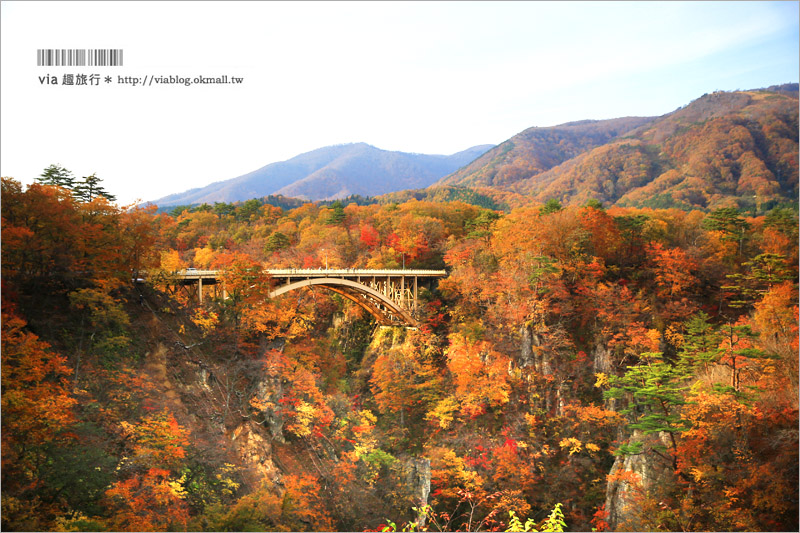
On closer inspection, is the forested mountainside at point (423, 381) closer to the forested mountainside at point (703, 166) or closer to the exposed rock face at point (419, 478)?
the exposed rock face at point (419, 478)

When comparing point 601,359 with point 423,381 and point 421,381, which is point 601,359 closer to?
point 423,381

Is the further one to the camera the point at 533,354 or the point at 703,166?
the point at 703,166

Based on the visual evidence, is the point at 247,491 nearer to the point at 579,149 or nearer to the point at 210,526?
the point at 210,526

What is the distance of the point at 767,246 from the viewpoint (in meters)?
20.6

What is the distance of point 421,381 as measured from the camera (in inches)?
979

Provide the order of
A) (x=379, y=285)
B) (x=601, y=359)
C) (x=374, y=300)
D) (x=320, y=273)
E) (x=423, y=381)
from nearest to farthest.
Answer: (x=601, y=359) → (x=320, y=273) → (x=423, y=381) → (x=374, y=300) → (x=379, y=285)

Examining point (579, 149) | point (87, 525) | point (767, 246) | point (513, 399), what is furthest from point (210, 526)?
point (579, 149)

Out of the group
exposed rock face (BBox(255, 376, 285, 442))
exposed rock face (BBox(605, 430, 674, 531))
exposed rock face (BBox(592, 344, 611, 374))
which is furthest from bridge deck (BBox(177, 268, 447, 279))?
exposed rock face (BBox(605, 430, 674, 531))

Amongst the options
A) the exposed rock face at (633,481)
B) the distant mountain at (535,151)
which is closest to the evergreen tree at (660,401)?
the exposed rock face at (633,481)

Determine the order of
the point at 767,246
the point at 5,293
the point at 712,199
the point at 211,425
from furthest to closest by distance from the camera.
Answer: the point at 712,199 → the point at 767,246 → the point at 211,425 → the point at 5,293

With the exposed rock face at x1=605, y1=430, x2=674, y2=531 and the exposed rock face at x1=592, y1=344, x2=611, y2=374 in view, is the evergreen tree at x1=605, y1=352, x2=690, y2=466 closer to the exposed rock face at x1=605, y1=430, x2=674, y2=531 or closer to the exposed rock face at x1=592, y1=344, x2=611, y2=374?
the exposed rock face at x1=605, y1=430, x2=674, y2=531

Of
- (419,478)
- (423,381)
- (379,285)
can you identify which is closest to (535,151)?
(379,285)

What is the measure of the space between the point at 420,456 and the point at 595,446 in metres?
8.41

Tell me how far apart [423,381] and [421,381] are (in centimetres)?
13
